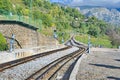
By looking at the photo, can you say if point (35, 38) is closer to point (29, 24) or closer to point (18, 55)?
point (29, 24)

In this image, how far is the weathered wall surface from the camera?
155 feet

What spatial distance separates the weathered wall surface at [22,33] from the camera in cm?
4725

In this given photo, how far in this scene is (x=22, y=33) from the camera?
172ft

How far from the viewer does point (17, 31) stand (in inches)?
1986

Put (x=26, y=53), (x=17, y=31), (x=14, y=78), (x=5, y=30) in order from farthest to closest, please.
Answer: (x=17, y=31), (x=5, y=30), (x=26, y=53), (x=14, y=78)

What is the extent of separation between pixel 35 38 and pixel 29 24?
15.5 ft

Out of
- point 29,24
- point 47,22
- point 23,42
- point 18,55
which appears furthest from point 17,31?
point 47,22

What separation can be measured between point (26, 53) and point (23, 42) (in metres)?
11.7

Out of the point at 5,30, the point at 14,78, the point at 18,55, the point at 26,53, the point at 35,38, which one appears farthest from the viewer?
the point at 35,38

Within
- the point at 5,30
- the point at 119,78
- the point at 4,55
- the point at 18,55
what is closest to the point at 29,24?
the point at 5,30

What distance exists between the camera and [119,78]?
2169 centimetres

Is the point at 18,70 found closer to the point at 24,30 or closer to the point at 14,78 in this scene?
the point at 14,78

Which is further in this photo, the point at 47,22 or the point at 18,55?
the point at 47,22

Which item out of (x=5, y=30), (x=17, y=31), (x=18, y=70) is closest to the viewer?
(x=18, y=70)
